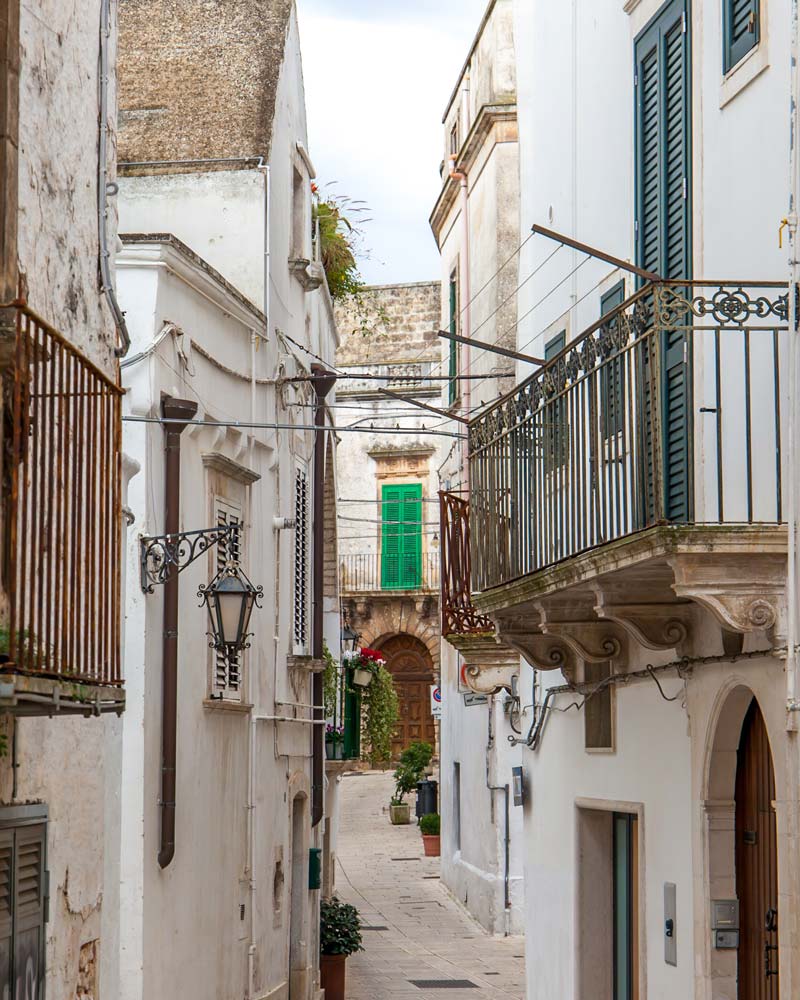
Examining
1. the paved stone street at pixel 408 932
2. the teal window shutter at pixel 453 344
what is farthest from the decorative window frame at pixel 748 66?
the teal window shutter at pixel 453 344

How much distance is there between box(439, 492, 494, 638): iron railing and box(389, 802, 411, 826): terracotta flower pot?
2273 cm

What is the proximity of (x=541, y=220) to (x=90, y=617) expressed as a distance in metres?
8.34

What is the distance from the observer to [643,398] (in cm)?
846

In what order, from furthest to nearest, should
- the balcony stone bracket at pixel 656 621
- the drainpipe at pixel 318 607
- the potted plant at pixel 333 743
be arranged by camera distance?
1. the potted plant at pixel 333 743
2. the drainpipe at pixel 318 607
3. the balcony stone bracket at pixel 656 621

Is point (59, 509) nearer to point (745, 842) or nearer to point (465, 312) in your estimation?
point (745, 842)

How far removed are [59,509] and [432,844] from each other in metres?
28.0

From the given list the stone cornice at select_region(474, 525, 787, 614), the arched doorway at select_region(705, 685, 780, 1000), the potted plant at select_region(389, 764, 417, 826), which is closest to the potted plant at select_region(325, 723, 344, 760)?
the arched doorway at select_region(705, 685, 780, 1000)

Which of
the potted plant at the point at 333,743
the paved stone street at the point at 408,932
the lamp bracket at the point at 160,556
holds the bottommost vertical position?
the paved stone street at the point at 408,932

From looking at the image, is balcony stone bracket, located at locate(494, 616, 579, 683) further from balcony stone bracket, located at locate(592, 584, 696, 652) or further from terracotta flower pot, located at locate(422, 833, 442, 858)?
terracotta flower pot, located at locate(422, 833, 442, 858)

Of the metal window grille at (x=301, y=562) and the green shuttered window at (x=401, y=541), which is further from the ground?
the green shuttered window at (x=401, y=541)

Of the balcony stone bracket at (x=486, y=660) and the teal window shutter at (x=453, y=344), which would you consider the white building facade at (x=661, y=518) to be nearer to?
the balcony stone bracket at (x=486, y=660)

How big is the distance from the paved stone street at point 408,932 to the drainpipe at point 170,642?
251 inches

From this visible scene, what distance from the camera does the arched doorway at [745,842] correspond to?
30.2 ft

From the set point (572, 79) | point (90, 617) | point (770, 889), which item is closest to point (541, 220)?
point (572, 79)
